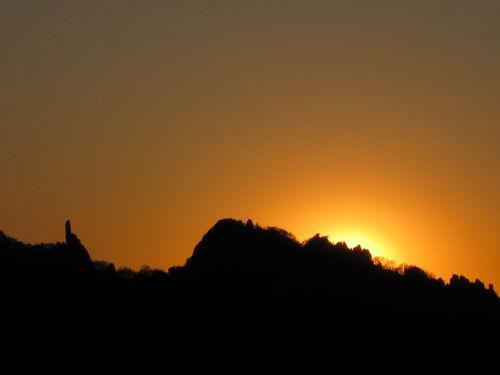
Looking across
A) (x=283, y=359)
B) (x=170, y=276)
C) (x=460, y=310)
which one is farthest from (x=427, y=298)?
(x=170, y=276)

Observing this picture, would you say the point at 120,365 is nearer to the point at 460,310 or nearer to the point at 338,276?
the point at 338,276

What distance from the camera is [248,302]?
159375mm

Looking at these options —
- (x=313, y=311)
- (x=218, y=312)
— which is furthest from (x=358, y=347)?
(x=218, y=312)

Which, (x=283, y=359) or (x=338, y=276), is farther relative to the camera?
(x=338, y=276)

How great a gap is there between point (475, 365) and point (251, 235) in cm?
3714

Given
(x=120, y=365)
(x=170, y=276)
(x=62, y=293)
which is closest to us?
(x=120, y=365)

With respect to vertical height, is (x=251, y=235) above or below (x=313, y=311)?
above

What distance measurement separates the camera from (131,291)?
6334 inches

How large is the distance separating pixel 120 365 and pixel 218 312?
60.3 ft

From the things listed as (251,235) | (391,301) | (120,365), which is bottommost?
(120,365)

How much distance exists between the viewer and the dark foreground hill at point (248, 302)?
497 ft

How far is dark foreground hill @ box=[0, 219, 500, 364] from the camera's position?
5969 inches

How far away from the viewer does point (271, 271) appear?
535ft

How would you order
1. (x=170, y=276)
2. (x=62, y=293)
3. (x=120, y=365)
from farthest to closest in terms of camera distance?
(x=170, y=276) < (x=62, y=293) < (x=120, y=365)
